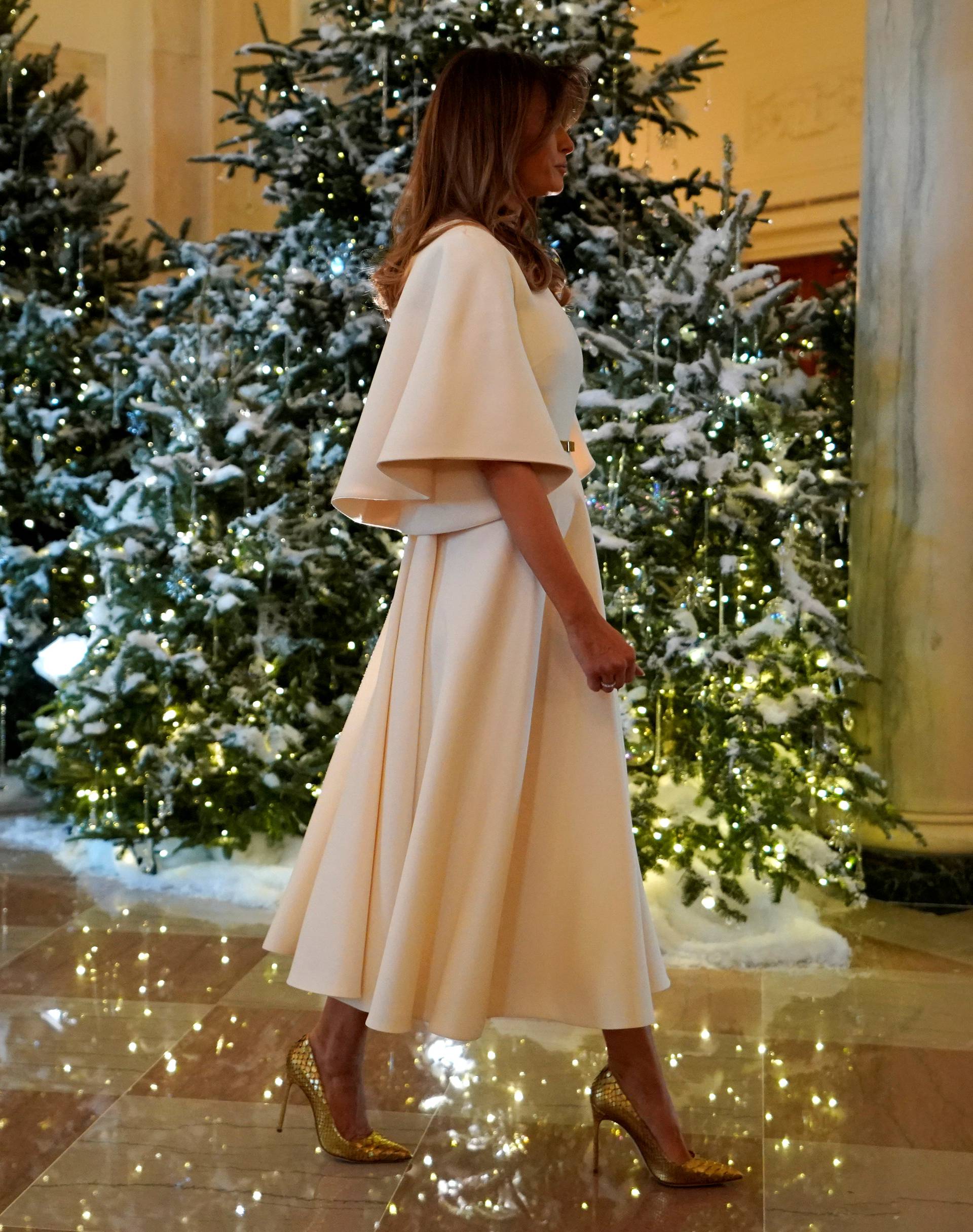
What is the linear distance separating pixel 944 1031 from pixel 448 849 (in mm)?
1718

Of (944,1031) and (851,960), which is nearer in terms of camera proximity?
(944,1031)

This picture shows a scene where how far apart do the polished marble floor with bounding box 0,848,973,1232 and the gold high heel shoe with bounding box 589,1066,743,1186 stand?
3 cm

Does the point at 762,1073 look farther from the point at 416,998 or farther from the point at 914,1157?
the point at 416,998

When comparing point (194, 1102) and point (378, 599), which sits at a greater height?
point (378, 599)

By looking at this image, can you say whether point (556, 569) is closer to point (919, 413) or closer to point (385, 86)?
point (919, 413)

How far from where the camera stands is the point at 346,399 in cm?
490

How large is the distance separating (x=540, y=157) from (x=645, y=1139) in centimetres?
171

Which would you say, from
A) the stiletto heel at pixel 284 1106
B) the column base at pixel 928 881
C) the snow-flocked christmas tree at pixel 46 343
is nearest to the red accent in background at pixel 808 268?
the snow-flocked christmas tree at pixel 46 343

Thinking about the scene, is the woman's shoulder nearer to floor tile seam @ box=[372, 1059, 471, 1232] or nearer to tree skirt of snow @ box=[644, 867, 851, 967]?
floor tile seam @ box=[372, 1059, 471, 1232]

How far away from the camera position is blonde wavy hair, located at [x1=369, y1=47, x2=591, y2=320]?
2.27 meters

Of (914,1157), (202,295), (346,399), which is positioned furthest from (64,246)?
(914,1157)

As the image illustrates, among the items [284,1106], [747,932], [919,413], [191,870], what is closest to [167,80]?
[191,870]

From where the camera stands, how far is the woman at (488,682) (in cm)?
219

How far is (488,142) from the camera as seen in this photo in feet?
7.46
